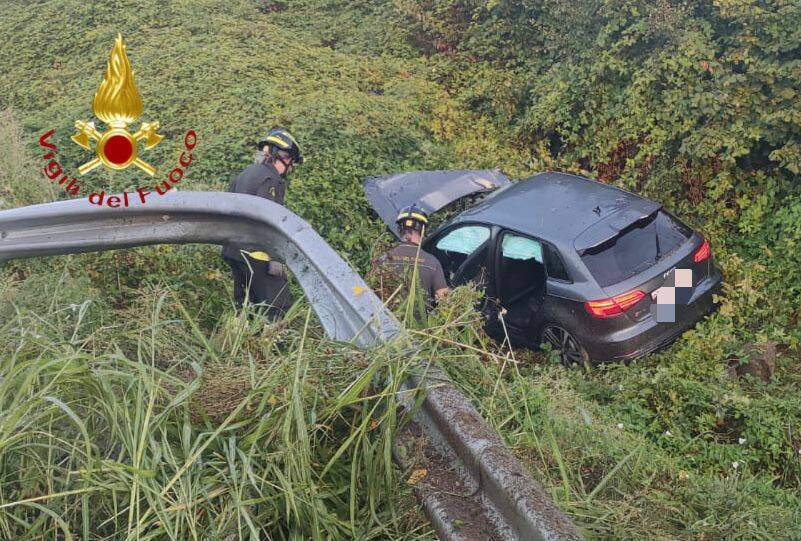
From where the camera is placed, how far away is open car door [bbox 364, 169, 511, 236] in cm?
772

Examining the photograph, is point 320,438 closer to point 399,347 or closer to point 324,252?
point 399,347

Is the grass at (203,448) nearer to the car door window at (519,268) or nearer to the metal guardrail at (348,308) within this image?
the metal guardrail at (348,308)

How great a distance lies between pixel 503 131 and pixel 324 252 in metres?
6.71

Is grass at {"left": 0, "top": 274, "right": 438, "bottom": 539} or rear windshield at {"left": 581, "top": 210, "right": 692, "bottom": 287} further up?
grass at {"left": 0, "top": 274, "right": 438, "bottom": 539}

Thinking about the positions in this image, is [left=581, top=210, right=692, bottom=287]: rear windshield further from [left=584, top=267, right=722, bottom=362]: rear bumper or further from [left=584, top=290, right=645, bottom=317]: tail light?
[left=584, top=267, right=722, bottom=362]: rear bumper

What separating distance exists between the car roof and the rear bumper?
812 millimetres

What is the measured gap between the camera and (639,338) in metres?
6.25

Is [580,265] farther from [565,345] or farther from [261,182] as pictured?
[261,182]

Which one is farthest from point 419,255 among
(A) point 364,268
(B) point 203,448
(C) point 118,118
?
(B) point 203,448

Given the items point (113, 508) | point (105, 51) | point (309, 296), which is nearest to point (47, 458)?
point (113, 508)

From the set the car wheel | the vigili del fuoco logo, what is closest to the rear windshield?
the car wheel

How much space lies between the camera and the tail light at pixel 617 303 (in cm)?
618

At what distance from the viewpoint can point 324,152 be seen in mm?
8922

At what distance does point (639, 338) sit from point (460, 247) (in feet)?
6.00
